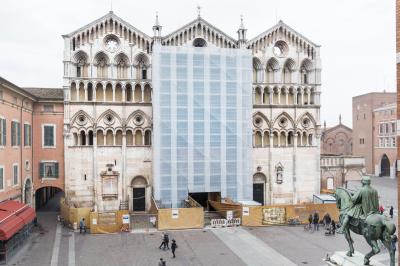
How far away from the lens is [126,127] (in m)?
41.3

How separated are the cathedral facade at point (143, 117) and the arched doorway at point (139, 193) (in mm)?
103

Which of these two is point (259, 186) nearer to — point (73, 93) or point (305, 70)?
point (305, 70)

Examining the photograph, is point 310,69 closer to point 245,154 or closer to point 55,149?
point 245,154

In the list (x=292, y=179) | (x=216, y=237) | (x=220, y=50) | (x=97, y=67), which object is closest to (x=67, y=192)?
(x=97, y=67)

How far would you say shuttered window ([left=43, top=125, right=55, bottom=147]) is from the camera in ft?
134

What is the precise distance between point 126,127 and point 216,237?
15628 mm

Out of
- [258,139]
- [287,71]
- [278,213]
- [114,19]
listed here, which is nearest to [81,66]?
[114,19]

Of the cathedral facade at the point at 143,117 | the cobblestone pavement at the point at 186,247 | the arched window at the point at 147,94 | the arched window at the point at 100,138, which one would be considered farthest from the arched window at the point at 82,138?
the cobblestone pavement at the point at 186,247

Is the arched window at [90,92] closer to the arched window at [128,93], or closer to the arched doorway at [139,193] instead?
the arched window at [128,93]

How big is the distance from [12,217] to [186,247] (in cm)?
1211

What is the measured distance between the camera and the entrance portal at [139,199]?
41.9 metres

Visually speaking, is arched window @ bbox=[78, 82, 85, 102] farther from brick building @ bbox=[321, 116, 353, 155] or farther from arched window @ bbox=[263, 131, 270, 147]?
brick building @ bbox=[321, 116, 353, 155]

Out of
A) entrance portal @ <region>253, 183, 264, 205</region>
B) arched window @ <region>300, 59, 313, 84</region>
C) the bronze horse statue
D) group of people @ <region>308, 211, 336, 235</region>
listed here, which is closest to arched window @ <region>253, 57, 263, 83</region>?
arched window @ <region>300, 59, 313, 84</region>

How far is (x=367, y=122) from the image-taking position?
3219 inches
